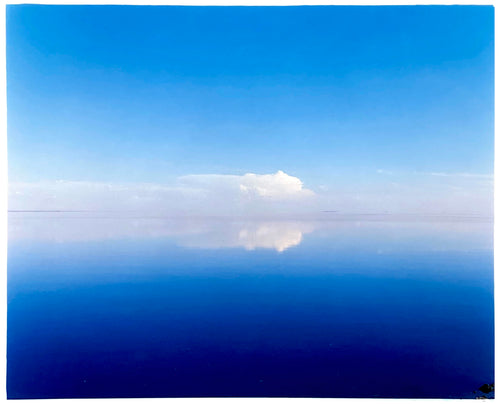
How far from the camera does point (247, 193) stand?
9.10 ft

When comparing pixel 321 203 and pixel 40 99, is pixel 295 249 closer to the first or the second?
pixel 321 203

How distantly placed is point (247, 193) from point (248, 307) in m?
1.03

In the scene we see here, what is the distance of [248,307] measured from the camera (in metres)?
3.04

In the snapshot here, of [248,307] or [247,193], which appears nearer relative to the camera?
[247,193]

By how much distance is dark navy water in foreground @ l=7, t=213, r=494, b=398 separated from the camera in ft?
8.18

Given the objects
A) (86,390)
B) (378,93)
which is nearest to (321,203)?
(378,93)

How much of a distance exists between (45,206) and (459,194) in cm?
334

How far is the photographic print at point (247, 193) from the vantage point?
245 cm

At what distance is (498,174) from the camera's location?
211 centimetres

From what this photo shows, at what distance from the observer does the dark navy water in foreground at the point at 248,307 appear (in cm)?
249

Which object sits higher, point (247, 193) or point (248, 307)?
point (247, 193)

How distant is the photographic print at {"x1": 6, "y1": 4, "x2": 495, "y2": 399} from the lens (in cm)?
245

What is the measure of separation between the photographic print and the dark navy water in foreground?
0.02 metres

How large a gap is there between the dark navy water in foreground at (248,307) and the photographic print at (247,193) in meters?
0.02
